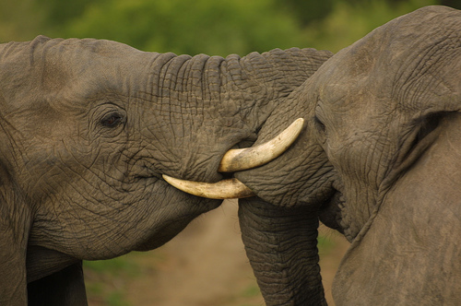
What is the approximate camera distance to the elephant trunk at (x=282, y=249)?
2834 mm

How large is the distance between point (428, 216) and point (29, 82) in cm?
138

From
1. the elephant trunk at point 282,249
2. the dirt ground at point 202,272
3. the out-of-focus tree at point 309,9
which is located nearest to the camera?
the elephant trunk at point 282,249

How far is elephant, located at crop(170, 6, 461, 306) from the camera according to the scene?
2033 millimetres

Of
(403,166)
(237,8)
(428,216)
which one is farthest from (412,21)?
(237,8)

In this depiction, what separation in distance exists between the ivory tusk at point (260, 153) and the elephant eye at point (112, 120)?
14.6 inches

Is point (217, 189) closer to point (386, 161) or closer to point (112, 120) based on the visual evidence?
point (112, 120)

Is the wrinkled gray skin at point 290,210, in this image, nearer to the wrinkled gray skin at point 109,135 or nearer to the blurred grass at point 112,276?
the wrinkled gray skin at point 109,135

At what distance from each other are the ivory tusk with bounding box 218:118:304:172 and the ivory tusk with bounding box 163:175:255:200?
5 cm

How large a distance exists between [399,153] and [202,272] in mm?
3924

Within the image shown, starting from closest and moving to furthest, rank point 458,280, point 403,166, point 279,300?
point 458,280
point 403,166
point 279,300

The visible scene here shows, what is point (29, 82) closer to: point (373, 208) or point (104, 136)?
point (104, 136)

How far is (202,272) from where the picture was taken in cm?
600

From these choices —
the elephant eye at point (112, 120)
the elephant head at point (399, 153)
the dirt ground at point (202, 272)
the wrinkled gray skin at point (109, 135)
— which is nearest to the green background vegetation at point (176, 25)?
the dirt ground at point (202, 272)

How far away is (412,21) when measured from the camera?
227cm
